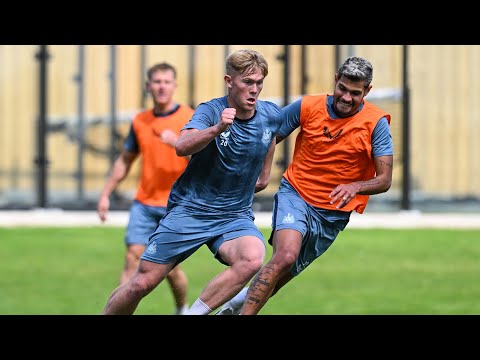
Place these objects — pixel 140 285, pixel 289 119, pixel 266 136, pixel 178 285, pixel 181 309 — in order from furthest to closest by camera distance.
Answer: pixel 181 309 < pixel 178 285 < pixel 289 119 < pixel 140 285 < pixel 266 136

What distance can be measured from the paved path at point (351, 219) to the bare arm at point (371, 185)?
11.2 meters

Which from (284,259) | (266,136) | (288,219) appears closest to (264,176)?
(288,219)

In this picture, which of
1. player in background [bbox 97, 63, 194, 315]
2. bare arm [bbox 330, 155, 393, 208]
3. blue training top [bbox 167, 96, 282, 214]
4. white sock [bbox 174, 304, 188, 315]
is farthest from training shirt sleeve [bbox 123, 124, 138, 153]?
bare arm [bbox 330, 155, 393, 208]

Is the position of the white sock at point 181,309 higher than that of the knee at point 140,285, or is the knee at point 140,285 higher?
the knee at point 140,285

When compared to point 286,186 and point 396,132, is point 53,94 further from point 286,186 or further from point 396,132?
point 286,186

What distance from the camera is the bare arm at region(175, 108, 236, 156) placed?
6.67 m

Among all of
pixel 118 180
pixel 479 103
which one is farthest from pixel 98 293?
pixel 479 103

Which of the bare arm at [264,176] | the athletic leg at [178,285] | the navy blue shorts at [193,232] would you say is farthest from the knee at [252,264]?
the athletic leg at [178,285]

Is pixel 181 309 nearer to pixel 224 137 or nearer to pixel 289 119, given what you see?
pixel 289 119

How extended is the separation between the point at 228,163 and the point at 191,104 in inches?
489

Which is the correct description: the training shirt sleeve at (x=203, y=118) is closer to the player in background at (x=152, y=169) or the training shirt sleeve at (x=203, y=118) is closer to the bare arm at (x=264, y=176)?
the bare arm at (x=264, y=176)

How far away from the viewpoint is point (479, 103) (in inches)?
782

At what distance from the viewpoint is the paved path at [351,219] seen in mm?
19125

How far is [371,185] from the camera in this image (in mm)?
7410
